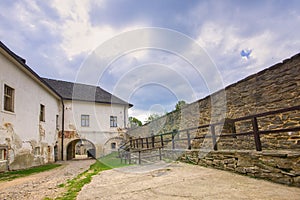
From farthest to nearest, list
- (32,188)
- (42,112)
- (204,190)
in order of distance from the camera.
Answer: (42,112) → (32,188) → (204,190)

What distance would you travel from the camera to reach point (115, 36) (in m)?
8.40

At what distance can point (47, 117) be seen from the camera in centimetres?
1247

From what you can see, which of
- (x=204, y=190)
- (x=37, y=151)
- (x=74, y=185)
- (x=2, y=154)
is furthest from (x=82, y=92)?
(x=204, y=190)

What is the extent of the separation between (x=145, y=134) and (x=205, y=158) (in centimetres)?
960

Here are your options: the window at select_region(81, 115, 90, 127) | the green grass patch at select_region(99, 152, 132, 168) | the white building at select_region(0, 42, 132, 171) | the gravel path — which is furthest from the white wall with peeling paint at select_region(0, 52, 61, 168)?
the green grass patch at select_region(99, 152, 132, 168)

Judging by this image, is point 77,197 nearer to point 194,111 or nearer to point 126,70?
point 194,111

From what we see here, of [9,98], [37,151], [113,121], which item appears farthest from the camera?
[113,121]

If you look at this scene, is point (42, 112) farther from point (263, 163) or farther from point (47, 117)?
point (263, 163)

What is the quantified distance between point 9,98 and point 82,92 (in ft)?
32.3

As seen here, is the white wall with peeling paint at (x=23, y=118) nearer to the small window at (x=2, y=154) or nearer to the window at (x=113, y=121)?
the small window at (x=2, y=154)

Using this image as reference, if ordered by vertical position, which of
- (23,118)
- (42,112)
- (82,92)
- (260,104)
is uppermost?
(82,92)

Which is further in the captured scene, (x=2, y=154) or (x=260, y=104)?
(x=2, y=154)

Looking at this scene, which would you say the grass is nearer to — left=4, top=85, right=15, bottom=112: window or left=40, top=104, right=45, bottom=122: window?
left=4, top=85, right=15, bottom=112: window

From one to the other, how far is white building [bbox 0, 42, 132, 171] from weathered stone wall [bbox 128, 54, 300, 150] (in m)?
7.37
